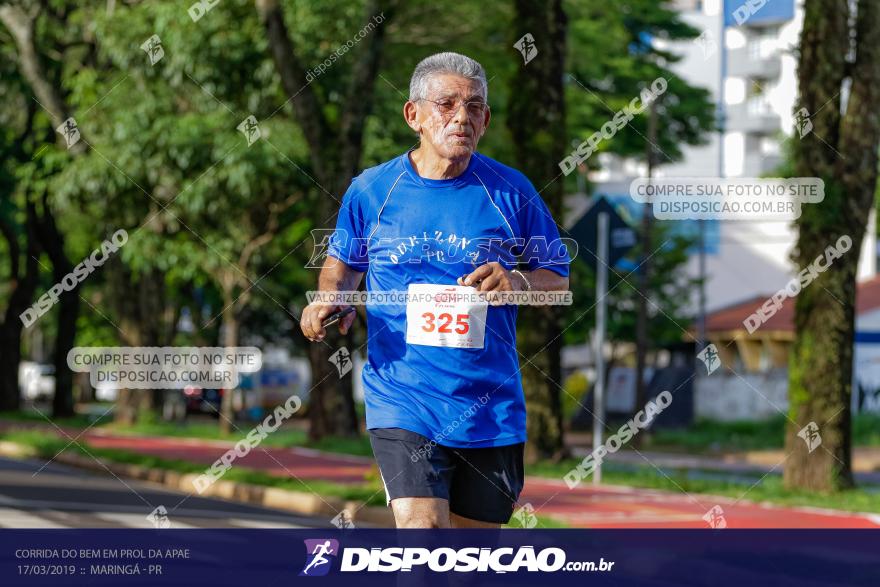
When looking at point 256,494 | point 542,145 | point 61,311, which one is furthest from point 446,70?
point 61,311

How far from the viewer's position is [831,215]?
562 inches

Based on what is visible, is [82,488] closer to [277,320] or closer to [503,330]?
[503,330]

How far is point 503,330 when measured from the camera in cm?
477

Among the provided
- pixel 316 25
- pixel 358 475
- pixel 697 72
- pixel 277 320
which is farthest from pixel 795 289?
pixel 697 72

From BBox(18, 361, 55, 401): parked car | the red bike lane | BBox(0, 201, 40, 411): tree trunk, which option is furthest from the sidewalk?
BBox(18, 361, 55, 401): parked car

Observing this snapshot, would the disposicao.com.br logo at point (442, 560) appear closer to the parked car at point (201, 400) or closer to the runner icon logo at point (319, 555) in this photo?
the runner icon logo at point (319, 555)

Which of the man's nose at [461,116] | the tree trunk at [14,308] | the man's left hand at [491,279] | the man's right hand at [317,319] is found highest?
the tree trunk at [14,308]

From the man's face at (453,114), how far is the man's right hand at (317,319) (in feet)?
1.93

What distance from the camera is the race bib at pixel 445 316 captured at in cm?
462

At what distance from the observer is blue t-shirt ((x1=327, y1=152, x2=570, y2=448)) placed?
4.66 meters

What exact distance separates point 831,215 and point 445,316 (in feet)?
34.0

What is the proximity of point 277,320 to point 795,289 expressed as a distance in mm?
36877

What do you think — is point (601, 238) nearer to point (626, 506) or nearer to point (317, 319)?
point (626, 506)

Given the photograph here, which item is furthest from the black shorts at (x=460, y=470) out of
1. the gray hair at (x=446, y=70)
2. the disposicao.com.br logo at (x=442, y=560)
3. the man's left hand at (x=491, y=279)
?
the gray hair at (x=446, y=70)
